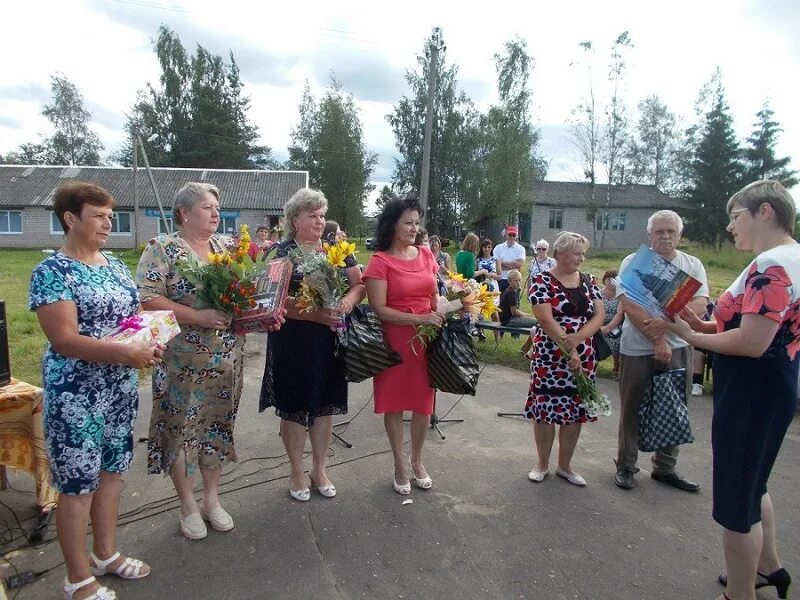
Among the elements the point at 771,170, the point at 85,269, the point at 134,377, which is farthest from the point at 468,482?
A: the point at 771,170

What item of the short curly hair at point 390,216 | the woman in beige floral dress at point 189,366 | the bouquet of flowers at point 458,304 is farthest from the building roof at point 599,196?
the woman in beige floral dress at point 189,366

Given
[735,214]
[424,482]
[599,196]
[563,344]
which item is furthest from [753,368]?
[599,196]

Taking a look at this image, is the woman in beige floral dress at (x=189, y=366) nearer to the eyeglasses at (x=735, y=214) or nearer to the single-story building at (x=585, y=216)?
the eyeglasses at (x=735, y=214)

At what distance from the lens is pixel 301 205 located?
3.32 m

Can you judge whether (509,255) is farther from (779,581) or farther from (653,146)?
(653,146)

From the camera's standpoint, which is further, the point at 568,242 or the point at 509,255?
the point at 509,255

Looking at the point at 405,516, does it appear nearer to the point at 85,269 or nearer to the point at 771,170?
the point at 85,269

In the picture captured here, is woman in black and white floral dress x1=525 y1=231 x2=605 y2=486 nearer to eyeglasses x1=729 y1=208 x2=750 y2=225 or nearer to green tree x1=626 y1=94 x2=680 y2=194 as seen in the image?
eyeglasses x1=729 y1=208 x2=750 y2=225

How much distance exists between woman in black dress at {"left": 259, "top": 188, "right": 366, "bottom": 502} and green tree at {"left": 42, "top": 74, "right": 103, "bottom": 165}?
2154 inches

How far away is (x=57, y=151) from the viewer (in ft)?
159

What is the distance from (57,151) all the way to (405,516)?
57.0 m

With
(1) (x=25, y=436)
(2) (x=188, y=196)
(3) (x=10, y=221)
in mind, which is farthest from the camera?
(3) (x=10, y=221)

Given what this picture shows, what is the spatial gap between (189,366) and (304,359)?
71 centimetres

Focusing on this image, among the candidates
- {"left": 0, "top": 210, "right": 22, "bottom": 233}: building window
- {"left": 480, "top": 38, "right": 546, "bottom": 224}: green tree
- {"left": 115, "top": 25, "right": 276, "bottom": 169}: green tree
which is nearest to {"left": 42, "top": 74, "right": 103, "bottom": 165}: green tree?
{"left": 115, "top": 25, "right": 276, "bottom": 169}: green tree
